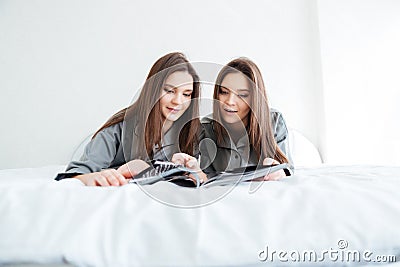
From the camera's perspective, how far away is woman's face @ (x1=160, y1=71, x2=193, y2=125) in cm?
118

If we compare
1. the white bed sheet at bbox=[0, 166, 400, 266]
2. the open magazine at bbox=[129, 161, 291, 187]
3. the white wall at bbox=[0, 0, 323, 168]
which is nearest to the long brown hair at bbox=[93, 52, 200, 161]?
the open magazine at bbox=[129, 161, 291, 187]

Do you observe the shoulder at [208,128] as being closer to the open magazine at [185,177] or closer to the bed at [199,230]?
the open magazine at [185,177]

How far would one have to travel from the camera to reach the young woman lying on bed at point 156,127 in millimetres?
1159

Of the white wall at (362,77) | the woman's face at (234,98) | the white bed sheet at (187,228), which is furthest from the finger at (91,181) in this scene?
the white wall at (362,77)

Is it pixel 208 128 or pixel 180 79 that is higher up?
pixel 180 79

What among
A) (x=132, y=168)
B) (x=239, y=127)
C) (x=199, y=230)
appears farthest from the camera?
(x=239, y=127)

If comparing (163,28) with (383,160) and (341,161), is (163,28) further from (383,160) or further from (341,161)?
(383,160)

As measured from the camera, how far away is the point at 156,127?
3.90ft

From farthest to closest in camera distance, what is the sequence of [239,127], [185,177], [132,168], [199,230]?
[239,127] < [132,168] < [185,177] < [199,230]

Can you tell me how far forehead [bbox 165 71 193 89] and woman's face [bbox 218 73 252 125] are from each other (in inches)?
5.4

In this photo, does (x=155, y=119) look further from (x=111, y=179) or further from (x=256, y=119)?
(x=111, y=179)

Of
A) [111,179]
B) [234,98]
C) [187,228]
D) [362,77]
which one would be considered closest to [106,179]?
[111,179]

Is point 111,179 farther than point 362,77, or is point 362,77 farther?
point 362,77

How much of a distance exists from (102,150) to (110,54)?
3.42 feet
